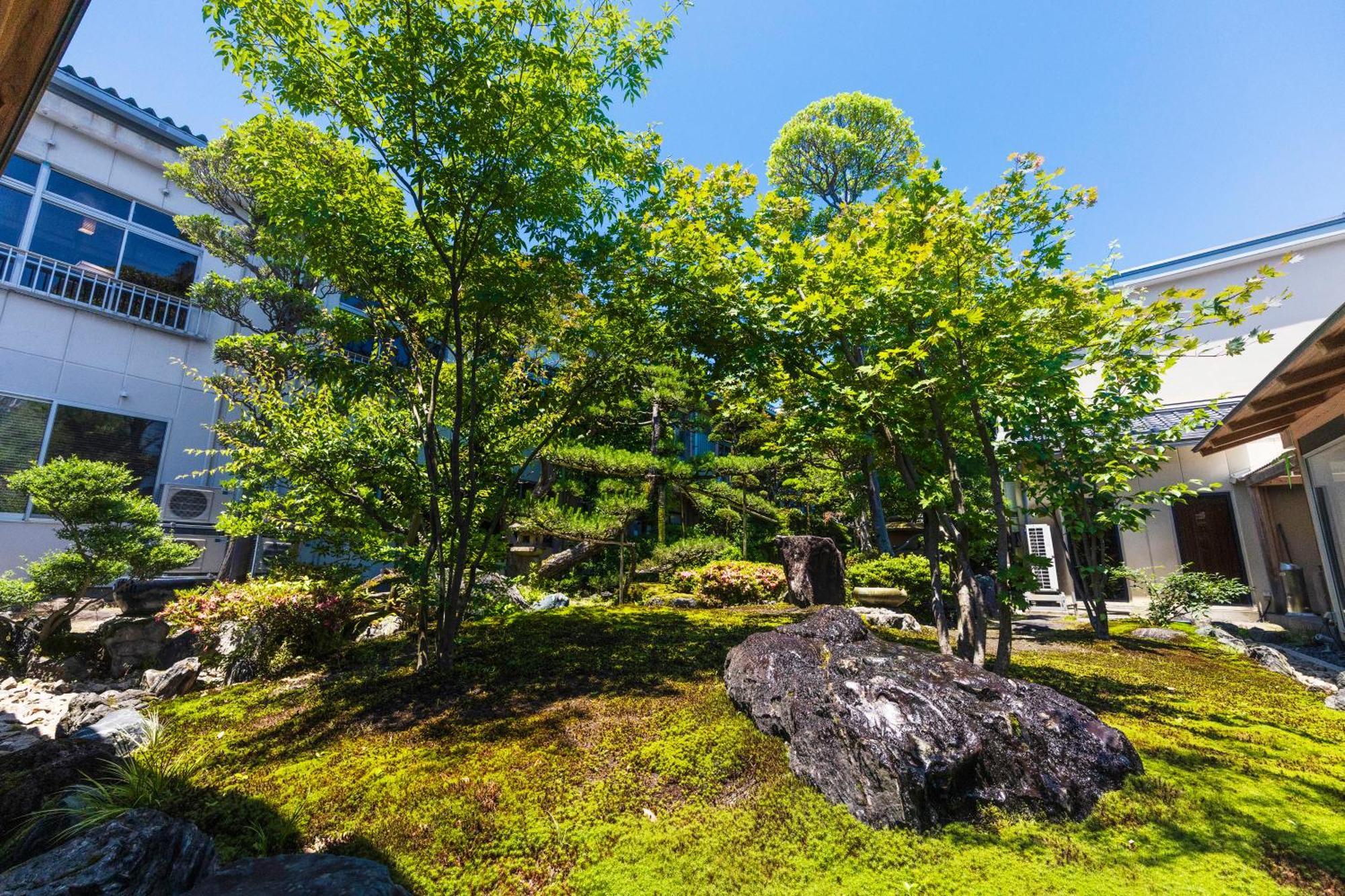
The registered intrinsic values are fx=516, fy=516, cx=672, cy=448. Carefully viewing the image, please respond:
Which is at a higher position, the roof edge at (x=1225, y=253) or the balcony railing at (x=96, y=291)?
the roof edge at (x=1225, y=253)

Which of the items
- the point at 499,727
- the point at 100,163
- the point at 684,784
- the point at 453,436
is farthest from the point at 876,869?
the point at 100,163

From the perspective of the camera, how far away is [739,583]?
28.9 feet

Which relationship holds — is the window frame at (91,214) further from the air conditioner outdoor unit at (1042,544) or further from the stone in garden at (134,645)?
the air conditioner outdoor unit at (1042,544)

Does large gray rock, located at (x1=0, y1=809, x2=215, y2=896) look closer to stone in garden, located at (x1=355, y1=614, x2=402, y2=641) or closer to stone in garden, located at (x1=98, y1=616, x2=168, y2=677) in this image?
stone in garden, located at (x1=355, y1=614, x2=402, y2=641)

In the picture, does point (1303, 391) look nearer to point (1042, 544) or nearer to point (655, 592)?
point (655, 592)

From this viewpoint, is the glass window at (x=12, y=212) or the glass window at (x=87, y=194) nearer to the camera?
the glass window at (x=12, y=212)

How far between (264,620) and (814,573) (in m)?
6.99

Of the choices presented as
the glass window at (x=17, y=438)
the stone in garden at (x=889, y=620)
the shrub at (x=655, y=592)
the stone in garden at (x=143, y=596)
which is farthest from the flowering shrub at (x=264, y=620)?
the glass window at (x=17, y=438)

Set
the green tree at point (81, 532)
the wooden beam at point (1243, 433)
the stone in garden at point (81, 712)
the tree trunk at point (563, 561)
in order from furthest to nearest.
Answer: the tree trunk at point (563, 561) < the wooden beam at point (1243, 433) < the green tree at point (81, 532) < the stone in garden at point (81, 712)

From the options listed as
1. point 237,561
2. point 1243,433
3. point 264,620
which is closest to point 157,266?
point 237,561

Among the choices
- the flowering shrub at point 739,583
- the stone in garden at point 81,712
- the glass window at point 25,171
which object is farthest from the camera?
the glass window at point 25,171

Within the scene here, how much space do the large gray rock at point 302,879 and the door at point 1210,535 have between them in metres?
13.8

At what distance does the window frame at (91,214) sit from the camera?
9289 millimetres

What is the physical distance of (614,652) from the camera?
496cm
